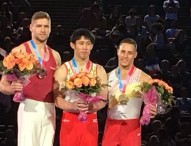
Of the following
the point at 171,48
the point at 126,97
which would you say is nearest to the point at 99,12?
the point at 171,48

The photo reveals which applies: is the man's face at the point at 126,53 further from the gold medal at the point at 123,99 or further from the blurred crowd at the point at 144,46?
the blurred crowd at the point at 144,46

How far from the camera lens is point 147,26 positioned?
13.4m

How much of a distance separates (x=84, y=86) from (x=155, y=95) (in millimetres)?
900

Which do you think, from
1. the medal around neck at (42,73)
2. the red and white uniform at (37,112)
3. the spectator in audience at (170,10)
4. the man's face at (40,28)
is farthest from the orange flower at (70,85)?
the spectator in audience at (170,10)

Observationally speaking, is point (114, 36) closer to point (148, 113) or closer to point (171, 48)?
point (171, 48)

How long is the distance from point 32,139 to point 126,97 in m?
1.27

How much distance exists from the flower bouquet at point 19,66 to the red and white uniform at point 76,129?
572mm

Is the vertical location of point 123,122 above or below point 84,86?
below

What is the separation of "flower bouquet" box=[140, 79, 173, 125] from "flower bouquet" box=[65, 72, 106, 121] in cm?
62

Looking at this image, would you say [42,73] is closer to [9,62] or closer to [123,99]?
[9,62]

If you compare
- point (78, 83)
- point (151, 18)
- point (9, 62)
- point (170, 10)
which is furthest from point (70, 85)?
point (170, 10)

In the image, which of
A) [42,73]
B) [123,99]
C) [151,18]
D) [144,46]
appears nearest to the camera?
[42,73]

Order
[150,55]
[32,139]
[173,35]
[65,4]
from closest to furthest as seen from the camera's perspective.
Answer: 1. [32,139]
2. [150,55]
3. [173,35]
4. [65,4]

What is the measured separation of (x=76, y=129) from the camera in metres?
6.87
